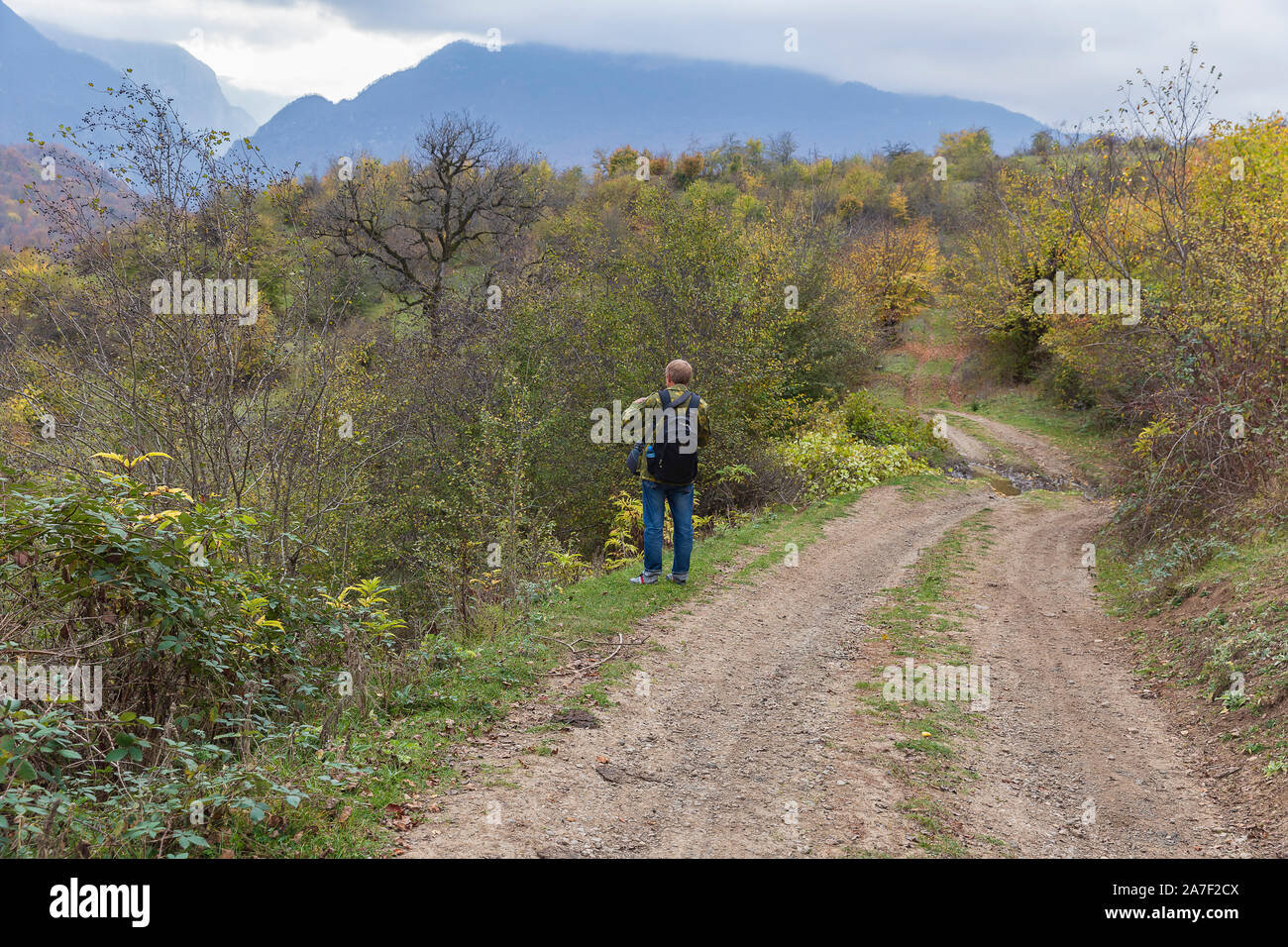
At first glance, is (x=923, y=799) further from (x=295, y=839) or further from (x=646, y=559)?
(x=646, y=559)

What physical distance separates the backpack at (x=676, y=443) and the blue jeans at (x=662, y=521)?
0.21 metres

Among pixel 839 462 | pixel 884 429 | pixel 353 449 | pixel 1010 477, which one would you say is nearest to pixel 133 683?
pixel 353 449

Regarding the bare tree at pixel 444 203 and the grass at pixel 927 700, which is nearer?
the grass at pixel 927 700

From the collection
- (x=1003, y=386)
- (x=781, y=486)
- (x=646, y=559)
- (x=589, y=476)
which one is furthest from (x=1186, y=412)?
(x=1003, y=386)

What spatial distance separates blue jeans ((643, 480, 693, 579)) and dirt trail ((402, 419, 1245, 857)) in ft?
2.18

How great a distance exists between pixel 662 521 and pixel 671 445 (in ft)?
3.19

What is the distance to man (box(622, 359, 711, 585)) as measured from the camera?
26.7 ft

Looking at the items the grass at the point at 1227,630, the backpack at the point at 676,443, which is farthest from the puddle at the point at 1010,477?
the backpack at the point at 676,443

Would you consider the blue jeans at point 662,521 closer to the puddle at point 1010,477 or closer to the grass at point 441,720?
the grass at point 441,720

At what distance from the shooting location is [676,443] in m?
8.23

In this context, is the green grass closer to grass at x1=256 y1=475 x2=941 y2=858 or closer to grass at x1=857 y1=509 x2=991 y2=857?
grass at x1=857 y1=509 x2=991 y2=857

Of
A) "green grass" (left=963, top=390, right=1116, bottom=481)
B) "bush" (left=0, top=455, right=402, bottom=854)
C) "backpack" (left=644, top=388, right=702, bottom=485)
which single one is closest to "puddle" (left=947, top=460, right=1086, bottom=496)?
"green grass" (left=963, top=390, right=1116, bottom=481)

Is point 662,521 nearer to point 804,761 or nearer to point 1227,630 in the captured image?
point 804,761

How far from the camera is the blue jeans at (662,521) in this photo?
8594mm
